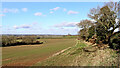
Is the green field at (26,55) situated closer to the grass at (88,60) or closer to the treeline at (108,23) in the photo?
the grass at (88,60)

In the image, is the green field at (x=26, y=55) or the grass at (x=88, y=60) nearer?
the grass at (x=88, y=60)

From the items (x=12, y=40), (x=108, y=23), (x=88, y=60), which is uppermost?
(x=108, y=23)

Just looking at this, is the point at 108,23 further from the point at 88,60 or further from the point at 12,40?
the point at 12,40

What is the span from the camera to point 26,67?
11.1 m

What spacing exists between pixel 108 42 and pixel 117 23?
323cm

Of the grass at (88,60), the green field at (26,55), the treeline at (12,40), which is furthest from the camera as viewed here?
the treeline at (12,40)

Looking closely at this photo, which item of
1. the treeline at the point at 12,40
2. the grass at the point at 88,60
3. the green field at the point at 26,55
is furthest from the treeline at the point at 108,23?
the treeline at the point at 12,40

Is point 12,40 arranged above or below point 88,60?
above

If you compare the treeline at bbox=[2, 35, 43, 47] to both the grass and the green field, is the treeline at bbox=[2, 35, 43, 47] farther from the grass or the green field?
the grass

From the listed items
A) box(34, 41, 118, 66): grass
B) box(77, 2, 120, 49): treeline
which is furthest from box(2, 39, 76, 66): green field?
box(77, 2, 120, 49): treeline

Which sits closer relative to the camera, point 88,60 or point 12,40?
point 88,60

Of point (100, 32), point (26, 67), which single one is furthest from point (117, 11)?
point (26, 67)

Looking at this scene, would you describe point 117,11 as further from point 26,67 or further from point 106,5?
point 26,67

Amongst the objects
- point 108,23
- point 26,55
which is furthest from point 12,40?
point 108,23
